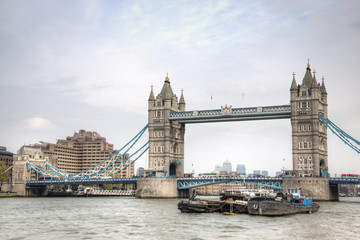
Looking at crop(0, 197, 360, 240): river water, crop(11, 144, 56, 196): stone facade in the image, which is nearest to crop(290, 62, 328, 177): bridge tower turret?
crop(0, 197, 360, 240): river water

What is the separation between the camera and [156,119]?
12662 cm

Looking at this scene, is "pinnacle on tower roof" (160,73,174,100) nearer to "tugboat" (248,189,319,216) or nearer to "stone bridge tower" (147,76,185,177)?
"stone bridge tower" (147,76,185,177)

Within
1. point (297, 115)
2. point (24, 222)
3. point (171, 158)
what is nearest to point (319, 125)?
point (297, 115)

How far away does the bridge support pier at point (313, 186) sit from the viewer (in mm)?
101375

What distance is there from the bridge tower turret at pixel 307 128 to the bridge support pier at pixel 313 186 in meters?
3.52

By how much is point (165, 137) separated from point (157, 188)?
1354 centimetres

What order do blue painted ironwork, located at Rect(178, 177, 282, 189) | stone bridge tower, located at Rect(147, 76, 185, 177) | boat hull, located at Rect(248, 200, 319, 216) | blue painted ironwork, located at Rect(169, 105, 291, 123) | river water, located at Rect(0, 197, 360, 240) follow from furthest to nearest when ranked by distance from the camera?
stone bridge tower, located at Rect(147, 76, 185, 177) → blue painted ironwork, located at Rect(169, 105, 291, 123) → blue painted ironwork, located at Rect(178, 177, 282, 189) → boat hull, located at Rect(248, 200, 319, 216) → river water, located at Rect(0, 197, 360, 240)

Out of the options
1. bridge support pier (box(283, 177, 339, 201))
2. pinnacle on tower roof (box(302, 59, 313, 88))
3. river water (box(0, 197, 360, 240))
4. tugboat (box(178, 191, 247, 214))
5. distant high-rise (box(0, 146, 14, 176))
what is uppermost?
pinnacle on tower roof (box(302, 59, 313, 88))

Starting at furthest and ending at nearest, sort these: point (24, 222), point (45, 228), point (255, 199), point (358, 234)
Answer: point (255, 199) < point (24, 222) < point (45, 228) < point (358, 234)

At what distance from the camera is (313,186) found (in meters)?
102

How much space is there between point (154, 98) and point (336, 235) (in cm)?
8589

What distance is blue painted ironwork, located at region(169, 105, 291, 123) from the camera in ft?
371

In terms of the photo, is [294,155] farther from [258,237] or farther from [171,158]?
[258,237]

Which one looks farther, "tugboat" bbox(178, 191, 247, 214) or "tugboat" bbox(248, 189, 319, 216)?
"tugboat" bbox(178, 191, 247, 214)
